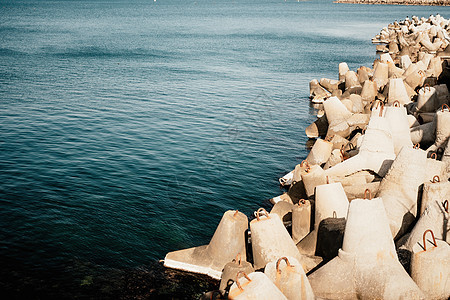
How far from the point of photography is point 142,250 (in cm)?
1503

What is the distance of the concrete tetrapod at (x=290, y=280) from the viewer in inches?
377

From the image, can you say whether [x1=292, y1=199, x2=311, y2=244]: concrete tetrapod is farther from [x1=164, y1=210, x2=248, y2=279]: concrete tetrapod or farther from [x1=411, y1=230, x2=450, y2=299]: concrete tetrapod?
[x1=411, y1=230, x2=450, y2=299]: concrete tetrapod

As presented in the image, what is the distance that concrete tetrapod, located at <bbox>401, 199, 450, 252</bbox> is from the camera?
38.6ft

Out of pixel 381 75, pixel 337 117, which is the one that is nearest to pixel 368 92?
pixel 381 75

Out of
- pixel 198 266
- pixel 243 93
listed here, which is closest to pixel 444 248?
pixel 198 266

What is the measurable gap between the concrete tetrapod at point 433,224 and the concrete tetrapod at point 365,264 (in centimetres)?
153

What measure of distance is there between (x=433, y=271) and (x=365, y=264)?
143 centimetres

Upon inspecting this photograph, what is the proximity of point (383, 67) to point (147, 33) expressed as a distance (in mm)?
56985

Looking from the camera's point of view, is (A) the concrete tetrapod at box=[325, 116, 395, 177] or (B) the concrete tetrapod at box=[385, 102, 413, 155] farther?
(B) the concrete tetrapod at box=[385, 102, 413, 155]

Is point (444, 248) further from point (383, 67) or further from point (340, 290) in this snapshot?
point (383, 67)

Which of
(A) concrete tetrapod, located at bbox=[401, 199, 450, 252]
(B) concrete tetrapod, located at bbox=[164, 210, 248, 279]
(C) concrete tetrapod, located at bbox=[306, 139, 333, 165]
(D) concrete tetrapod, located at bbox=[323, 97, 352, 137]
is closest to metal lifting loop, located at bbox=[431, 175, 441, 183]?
(A) concrete tetrapod, located at bbox=[401, 199, 450, 252]

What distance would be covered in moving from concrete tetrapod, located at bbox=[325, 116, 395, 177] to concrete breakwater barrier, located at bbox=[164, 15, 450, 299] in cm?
3

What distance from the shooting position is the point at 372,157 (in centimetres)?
1666

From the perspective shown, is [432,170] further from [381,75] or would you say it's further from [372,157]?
[381,75]
